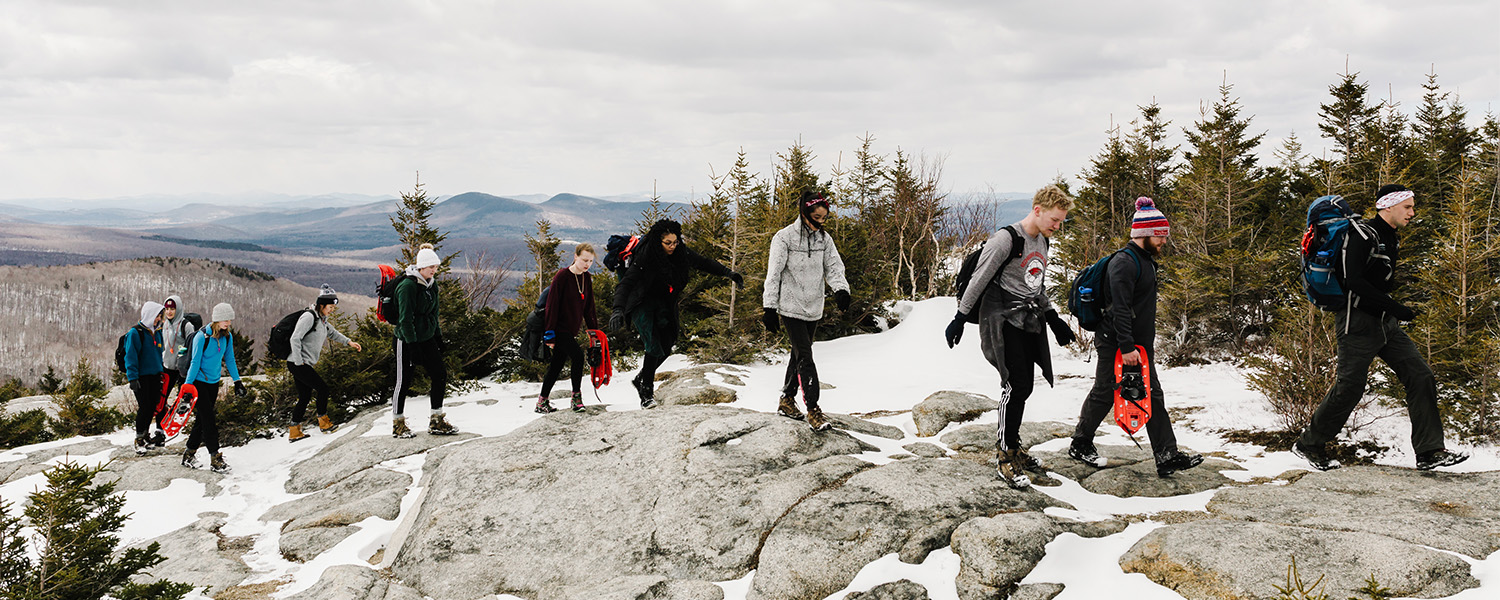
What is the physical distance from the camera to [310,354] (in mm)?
9523

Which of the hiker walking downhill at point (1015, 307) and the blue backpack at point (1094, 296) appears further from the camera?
the blue backpack at point (1094, 296)

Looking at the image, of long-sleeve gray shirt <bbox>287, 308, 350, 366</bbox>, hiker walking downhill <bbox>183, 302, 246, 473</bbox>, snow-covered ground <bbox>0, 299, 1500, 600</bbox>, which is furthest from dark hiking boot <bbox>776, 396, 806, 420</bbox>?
hiker walking downhill <bbox>183, 302, 246, 473</bbox>

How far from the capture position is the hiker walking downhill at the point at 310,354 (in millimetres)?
9398

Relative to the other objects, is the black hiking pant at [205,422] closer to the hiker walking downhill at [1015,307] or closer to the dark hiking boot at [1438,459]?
the hiker walking downhill at [1015,307]

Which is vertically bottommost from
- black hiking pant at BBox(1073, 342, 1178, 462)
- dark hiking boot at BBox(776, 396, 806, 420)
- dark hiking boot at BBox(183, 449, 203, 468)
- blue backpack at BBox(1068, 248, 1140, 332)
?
dark hiking boot at BBox(183, 449, 203, 468)

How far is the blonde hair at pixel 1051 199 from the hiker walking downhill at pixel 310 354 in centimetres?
838

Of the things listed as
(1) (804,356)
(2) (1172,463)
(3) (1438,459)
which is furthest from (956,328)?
(3) (1438,459)

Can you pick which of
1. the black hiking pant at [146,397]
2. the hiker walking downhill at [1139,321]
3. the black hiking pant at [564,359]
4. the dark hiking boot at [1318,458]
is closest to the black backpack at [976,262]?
the hiker walking downhill at [1139,321]

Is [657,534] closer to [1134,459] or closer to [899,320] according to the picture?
[1134,459]

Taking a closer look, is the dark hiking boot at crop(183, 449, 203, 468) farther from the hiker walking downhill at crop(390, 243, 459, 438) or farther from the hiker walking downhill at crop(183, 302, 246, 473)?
the hiker walking downhill at crop(390, 243, 459, 438)

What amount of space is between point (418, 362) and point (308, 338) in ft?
8.35

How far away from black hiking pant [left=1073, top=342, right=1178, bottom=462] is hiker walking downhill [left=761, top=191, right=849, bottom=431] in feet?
6.66

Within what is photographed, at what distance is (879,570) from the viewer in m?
4.13

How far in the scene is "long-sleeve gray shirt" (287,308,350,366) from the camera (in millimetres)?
9383
